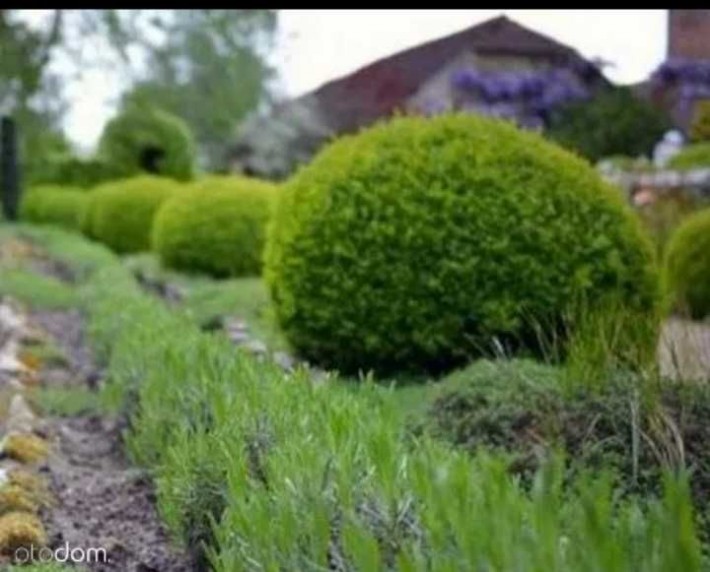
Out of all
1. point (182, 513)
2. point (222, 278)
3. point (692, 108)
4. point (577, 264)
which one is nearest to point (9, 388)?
point (577, 264)

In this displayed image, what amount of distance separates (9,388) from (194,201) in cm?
694

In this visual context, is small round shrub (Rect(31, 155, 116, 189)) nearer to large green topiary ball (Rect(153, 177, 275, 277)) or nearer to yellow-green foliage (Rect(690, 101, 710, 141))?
large green topiary ball (Rect(153, 177, 275, 277))

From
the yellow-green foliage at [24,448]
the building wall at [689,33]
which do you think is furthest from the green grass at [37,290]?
the yellow-green foliage at [24,448]

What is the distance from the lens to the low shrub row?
197 cm

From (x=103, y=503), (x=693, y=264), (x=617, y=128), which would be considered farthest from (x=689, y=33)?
(x=617, y=128)

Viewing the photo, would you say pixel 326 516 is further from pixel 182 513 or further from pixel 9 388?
pixel 9 388

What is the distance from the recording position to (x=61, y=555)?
12.1ft

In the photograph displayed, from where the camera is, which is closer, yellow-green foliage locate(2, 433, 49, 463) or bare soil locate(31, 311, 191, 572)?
bare soil locate(31, 311, 191, 572)

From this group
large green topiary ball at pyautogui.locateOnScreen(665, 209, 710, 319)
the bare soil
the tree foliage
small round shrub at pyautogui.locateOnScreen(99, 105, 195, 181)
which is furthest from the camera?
A: small round shrub at pyautogui.locateOnScreen(99, 105, 195, 181)

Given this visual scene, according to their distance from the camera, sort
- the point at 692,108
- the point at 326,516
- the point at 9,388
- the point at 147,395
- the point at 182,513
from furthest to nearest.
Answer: the point at 692,108 < the point at 9,388 < the point at 147,395 < the point at 182,513 < the point at 326,516

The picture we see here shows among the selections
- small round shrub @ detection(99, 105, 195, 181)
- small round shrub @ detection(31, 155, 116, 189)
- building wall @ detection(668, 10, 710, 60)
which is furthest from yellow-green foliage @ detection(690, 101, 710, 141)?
small round shrub @ detection(31, 155, 116, 189)

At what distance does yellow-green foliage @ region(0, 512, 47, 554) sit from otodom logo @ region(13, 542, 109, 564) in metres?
0.02

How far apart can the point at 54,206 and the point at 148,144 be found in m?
2.13

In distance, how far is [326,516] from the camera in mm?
2617
